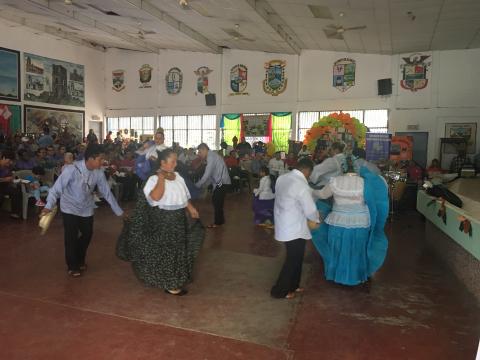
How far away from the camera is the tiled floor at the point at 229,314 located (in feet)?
9.17

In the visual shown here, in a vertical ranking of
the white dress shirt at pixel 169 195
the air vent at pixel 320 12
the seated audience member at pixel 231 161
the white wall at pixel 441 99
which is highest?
the air vent at pixel 320 12

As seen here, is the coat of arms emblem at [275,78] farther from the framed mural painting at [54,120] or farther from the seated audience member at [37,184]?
the seated audience member at [37,184]

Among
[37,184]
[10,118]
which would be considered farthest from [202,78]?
[37,184]

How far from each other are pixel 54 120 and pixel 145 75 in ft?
14.2

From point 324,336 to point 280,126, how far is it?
1311cm

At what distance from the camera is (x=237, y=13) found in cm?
1017

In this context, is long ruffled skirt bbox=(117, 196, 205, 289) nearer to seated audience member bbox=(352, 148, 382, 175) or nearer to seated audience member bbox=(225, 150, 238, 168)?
seated audience member bbox=(352, 148, 382, 175)

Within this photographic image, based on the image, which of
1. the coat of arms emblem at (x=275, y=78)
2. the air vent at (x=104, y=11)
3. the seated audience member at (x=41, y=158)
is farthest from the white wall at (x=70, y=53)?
the coat of arms emblem at (x=275, y=78)

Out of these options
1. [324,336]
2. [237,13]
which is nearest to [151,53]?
[237,13]

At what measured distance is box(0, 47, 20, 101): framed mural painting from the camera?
14.2 meters

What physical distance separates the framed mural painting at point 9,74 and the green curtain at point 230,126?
7.63 metres

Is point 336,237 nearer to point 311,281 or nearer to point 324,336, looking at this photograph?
point 311,281

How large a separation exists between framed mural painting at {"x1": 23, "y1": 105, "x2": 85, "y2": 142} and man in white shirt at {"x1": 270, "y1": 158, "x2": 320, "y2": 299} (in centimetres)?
1437

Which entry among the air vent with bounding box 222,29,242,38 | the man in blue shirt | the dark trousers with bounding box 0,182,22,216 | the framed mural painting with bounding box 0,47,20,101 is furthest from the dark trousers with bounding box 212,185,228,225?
the framed mural painting with bounding box 0,47,20,101
